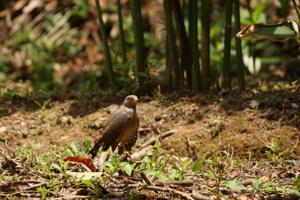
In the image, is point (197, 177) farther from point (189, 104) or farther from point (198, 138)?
point (189, 104)

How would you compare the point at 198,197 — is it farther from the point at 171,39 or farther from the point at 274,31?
the point at 171,39

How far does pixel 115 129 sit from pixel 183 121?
908 mm

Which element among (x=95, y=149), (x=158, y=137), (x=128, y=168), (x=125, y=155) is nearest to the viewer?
(x=128, y=168)

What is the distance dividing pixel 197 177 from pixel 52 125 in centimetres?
164

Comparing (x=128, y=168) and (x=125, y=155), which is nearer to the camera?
(x=128, y=168)

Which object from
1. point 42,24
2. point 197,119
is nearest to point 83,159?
point 197,119

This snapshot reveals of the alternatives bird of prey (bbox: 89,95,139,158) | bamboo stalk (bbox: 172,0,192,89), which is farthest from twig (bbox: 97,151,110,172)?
bamboo stalk (bbox: 172,0,192,89)

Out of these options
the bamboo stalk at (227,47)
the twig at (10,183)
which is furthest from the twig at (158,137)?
the twig at (10,183)

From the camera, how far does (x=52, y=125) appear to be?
570 centimetres

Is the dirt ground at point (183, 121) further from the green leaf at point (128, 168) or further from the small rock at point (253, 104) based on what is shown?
the green leaf at point (128, 168)

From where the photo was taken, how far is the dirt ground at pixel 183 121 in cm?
520

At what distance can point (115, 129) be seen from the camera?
4797 millimetres

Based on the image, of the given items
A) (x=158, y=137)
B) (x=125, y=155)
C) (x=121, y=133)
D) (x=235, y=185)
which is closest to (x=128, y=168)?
(x=125, y=155)

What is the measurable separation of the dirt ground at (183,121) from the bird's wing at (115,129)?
624mm
